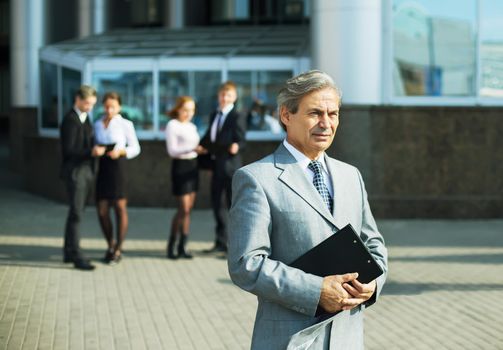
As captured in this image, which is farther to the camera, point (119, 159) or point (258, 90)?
point (258, 90)

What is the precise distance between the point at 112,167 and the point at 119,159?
0.11 metres

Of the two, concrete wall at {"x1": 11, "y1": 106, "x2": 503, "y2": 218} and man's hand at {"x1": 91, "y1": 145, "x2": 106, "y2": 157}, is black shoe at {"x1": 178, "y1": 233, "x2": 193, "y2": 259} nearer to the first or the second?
man's hand at {"x1": 91, "y1": 145, "x2": 106, "y2": 157}

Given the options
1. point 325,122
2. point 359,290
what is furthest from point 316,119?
point 359,290

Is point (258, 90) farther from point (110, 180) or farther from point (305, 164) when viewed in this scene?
point (305, 164)

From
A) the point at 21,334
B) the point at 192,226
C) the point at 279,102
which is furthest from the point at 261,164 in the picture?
the point at 192,226

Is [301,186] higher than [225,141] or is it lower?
higher

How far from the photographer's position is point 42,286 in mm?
9016

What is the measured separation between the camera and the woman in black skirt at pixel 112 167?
10250 mm

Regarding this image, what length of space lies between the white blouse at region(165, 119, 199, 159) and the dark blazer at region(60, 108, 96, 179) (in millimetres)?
976

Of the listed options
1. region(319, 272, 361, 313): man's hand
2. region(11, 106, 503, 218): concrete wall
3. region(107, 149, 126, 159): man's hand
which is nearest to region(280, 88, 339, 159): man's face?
region(319, 272, 361, 313): man's hand

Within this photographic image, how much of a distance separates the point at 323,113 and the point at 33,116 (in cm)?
1972

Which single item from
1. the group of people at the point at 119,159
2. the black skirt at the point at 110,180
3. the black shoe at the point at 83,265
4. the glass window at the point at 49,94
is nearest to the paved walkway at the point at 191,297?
the black shoe at the point at 83,265

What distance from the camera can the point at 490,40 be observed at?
46.9 ft

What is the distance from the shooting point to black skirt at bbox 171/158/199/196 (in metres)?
10.6
